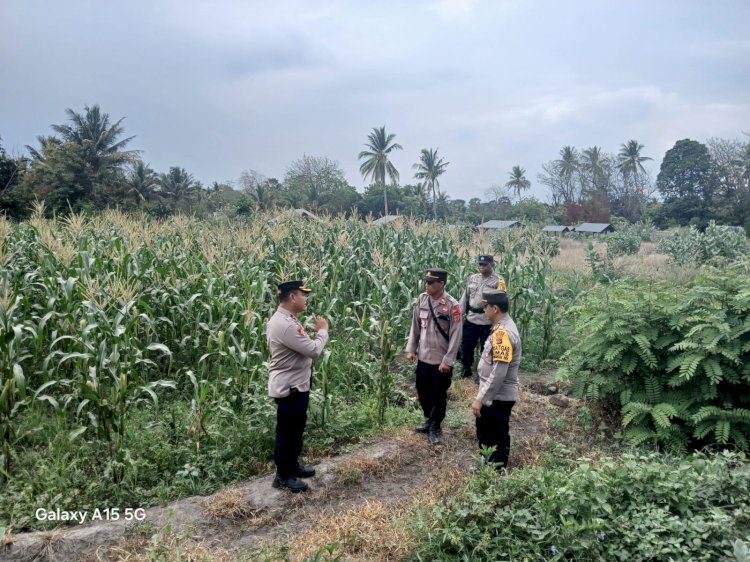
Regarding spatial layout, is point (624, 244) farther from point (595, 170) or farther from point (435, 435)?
point (595, 170)

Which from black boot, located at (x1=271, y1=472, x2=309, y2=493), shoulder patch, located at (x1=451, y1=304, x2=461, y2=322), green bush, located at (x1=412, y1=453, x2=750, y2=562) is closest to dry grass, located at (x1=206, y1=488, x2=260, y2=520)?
black boot, located at (x1=271, y1=472, x2=309, y2=493)

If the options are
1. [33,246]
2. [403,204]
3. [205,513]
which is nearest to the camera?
[205,513]

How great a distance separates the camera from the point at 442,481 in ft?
14.0

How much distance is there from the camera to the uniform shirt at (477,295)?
708 centimetres

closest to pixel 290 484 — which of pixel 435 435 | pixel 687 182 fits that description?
pixel 435 435

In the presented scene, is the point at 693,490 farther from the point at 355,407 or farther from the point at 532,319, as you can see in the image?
the point at 532,319

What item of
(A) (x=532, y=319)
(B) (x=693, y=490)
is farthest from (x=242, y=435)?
(A) (x=532, y=319)

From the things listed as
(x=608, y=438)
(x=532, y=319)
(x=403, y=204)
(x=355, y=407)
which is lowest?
(x=608, y=438)

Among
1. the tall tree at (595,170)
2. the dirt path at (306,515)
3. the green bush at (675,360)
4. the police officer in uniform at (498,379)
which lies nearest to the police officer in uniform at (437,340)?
the dirt path at (306,515)

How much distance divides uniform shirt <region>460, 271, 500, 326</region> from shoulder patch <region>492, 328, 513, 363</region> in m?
2.74

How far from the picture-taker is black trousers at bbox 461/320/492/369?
7281mm

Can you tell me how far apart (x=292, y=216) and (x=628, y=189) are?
59.0 m

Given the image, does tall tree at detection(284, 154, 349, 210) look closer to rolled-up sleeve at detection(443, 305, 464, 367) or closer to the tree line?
the tree line

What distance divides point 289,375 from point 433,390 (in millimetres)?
1702
